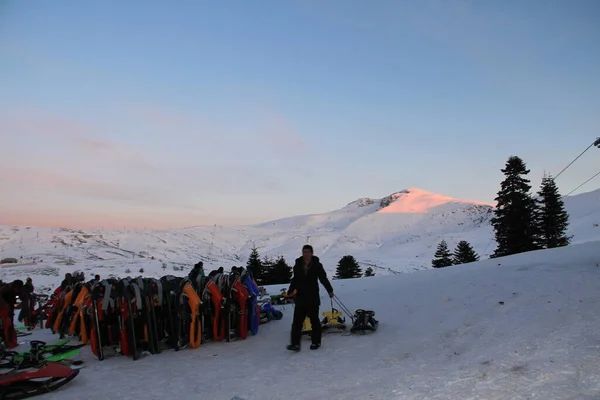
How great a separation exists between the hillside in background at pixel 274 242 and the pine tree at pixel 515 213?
73.0 feet

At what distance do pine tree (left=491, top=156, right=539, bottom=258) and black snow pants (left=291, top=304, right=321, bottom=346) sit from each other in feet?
98.7

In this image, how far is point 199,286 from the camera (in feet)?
25.6

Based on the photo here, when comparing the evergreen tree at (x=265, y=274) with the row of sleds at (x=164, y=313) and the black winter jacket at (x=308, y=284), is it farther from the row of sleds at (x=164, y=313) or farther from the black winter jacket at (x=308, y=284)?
the black winter jacket at (x=308, y=284)

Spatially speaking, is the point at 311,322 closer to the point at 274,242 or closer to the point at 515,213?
the point at 515,213

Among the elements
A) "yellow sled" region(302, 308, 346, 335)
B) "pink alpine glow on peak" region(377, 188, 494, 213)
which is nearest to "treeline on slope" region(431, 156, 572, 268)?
"yellow sled" region(302, 308, 346, 335)

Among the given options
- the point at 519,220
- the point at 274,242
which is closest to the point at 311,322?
the point at 519,220

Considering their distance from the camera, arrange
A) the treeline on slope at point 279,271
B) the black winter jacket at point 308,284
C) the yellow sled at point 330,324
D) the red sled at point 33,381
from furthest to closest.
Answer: the treeline on slope at point 279,271, the yellow sled at point 330,324, the black winter jacket at point 308,284, the red sled at point 33,381

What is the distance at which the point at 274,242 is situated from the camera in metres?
113

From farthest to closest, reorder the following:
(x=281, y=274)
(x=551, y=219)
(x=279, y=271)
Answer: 1. (x=279, y=271)
2. (x=281, y=274)
3. (x=551, y=219)

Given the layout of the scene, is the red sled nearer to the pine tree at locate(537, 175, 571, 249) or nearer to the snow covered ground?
the snow covered ground

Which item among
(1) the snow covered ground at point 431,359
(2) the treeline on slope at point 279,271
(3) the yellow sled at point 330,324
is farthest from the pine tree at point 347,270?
(3) the yellow sled at point 330,324

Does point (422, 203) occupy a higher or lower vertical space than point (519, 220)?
higher

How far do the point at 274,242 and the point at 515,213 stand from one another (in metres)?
85.7

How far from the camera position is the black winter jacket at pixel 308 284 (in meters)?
7.08
